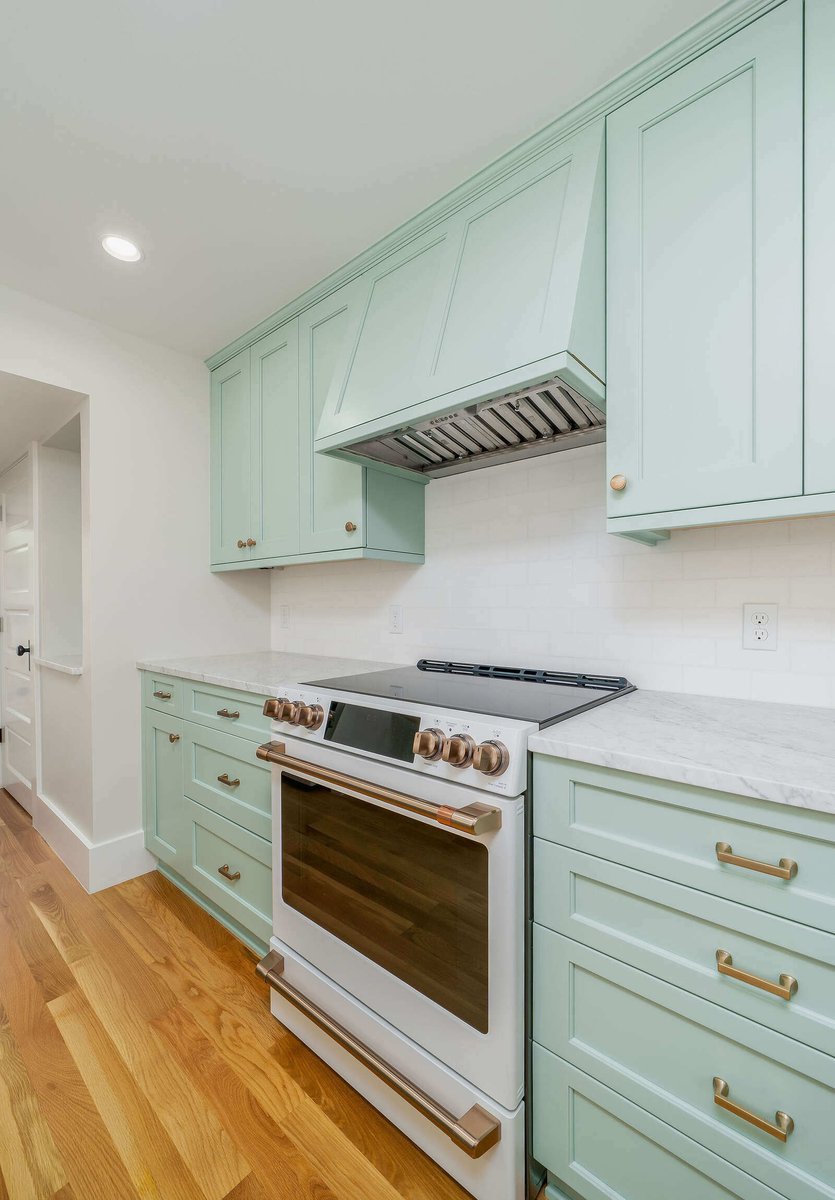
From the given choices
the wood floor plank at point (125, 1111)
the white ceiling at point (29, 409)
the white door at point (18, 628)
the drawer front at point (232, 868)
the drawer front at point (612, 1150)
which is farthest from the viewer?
the white door at point (18, 628)

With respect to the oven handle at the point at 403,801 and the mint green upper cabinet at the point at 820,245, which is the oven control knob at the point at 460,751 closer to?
the oven handle at the point at 403,801

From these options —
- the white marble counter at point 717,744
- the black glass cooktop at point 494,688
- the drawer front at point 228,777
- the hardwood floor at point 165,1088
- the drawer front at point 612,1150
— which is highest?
the black glass cooktop at point 494,688

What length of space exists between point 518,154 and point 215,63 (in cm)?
80

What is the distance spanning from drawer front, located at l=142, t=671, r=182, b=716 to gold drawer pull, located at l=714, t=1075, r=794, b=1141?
2080mm

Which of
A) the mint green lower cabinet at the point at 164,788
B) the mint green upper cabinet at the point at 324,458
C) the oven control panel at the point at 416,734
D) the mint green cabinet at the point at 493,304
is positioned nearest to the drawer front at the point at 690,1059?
the oven control panel at the point at 416,734

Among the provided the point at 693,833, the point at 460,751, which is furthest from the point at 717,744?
the point at 460,751

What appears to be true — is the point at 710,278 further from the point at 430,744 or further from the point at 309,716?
the point at 309,716

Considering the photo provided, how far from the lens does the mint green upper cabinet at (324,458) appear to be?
2027 millimetres

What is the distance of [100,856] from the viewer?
7.86ft

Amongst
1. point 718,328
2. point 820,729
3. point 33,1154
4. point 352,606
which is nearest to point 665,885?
point 820,729

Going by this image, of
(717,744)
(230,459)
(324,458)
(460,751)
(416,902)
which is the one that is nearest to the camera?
(717,744)

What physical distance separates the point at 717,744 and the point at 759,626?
0.55 metres

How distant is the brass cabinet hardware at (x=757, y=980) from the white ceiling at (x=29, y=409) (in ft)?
9.55

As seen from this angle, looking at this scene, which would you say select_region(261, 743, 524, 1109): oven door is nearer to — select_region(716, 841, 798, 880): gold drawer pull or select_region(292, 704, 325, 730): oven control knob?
select_region(292, 704, 325, 730): oven control knob
